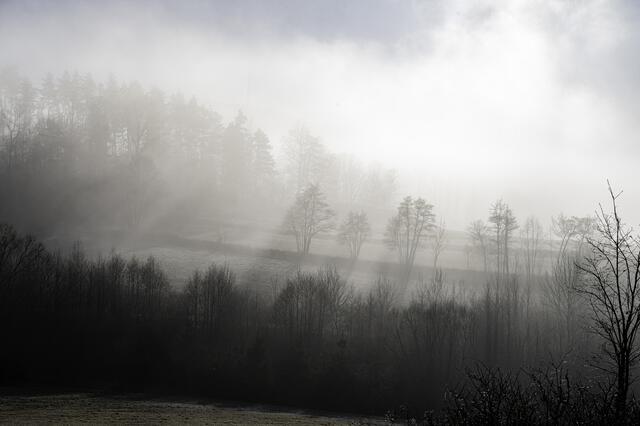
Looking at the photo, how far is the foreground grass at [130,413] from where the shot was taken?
31002 mm

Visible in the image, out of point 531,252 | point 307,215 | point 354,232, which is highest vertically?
point 307,215

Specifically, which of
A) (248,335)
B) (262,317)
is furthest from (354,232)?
(248,335)

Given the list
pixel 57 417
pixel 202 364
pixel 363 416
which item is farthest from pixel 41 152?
pixel 363 416

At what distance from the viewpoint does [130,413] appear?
33.7m

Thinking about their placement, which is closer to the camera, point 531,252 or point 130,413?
point 130,413

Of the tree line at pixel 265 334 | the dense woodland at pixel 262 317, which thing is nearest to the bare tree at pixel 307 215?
the dense woodland at pixel 262 317

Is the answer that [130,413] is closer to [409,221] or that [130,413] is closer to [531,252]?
[409,221]

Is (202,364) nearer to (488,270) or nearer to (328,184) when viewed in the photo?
(488,270)

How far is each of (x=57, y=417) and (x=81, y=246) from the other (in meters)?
34.7

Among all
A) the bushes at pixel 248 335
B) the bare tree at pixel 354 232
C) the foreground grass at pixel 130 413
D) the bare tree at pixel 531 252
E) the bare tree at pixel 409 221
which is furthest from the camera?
the bare tree at pixel 409 221

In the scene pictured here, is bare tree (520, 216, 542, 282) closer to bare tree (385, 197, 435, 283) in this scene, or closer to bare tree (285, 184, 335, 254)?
bare tree (385, 197, 435, 283)

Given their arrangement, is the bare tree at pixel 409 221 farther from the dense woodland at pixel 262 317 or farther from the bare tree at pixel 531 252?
the bare tree at pixel 531 252

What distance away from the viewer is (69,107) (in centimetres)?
9144

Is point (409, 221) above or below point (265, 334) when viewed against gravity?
above
